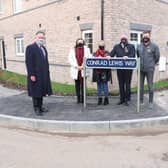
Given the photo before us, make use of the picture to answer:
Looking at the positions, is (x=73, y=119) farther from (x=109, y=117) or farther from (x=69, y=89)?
(x=69, y=89)

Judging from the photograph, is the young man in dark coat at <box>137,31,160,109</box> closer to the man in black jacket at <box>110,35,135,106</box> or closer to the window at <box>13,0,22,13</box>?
the man in black jacket at <box>110,35,135,106</box>

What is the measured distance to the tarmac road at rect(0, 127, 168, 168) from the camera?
155 inches

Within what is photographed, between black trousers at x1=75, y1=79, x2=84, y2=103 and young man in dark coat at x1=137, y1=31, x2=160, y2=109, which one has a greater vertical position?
young man in dark coat at x1=137, y1=31, x2=160, y2=109

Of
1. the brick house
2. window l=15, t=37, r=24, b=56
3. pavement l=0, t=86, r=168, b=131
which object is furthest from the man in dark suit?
window l=15, t=37, r=24, b=56

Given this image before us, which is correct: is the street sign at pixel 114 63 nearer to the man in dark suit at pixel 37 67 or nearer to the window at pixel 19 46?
the man in dark suit at pixel 37 67

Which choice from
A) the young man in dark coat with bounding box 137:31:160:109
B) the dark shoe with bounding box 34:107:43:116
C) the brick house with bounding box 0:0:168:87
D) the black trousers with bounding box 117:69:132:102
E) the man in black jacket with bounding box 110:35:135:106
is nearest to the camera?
the dark shoe with bounding box 34:107:43:116

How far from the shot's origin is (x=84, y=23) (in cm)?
980

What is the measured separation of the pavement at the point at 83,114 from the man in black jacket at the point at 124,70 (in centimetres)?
35

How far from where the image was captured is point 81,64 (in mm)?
6992

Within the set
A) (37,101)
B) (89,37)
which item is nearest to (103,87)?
(37,101)

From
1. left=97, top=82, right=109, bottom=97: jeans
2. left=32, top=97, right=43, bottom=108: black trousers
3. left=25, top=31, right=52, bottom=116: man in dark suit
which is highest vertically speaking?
A: left=25, top=31, right=52, bottom=116: man in dark suit

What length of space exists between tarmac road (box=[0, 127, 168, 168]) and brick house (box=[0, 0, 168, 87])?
14.8 ft

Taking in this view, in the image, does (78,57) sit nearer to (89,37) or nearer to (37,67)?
(37,67)

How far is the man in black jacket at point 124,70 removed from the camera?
6668 mm
